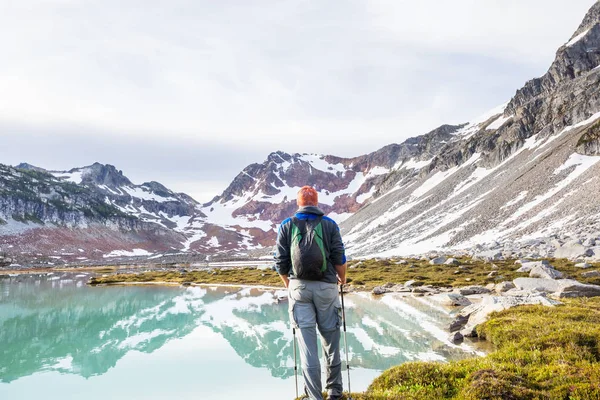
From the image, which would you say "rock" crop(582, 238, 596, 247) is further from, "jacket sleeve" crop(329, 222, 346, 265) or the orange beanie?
the orange beanie

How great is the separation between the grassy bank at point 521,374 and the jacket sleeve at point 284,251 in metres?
2.82

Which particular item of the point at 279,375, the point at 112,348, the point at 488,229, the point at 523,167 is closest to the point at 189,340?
the point at 112,348

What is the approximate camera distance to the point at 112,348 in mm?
20141

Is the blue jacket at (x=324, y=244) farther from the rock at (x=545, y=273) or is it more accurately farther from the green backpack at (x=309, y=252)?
the rock at (x=545, y=273)

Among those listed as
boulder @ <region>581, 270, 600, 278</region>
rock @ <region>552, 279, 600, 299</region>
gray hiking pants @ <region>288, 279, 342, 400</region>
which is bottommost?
boulder @ <region>581, 270, 600, 278</region>

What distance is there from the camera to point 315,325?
23.1 ft

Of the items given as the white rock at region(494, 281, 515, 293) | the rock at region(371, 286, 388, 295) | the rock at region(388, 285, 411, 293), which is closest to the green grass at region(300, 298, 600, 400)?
the white rock at region(494, 281, 515, 293)

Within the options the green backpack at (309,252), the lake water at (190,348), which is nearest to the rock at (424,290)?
the lake water at (190,348)

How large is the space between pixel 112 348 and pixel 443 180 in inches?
4821

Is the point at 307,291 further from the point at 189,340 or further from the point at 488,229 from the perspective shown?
the point at 488,229

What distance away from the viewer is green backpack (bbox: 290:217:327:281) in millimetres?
6832

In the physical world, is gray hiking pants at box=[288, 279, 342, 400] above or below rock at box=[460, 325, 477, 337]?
above

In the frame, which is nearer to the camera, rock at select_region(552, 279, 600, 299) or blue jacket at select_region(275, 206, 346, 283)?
blue jacket at select_region(275, 206, 346, 283)

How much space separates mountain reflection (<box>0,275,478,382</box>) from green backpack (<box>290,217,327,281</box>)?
808 cm
